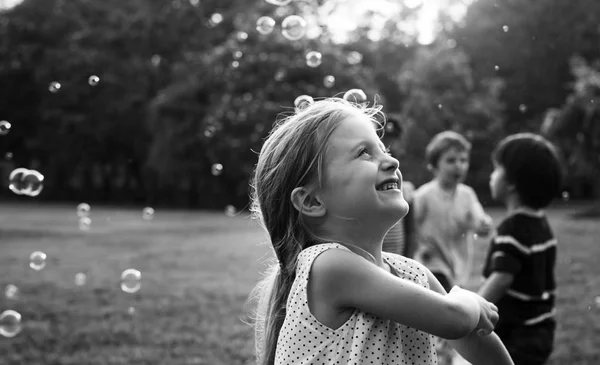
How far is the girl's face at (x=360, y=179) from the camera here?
5.30 feet

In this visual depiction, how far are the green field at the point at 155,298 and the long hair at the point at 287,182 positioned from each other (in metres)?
0.42

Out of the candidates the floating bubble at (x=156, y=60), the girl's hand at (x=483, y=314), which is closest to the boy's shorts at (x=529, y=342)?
the girl's hand at (x=483, y=314)

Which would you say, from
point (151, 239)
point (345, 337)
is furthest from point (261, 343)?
point (151, 239)

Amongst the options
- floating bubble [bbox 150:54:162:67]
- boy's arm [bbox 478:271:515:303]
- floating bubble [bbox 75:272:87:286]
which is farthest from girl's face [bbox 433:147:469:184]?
floating bubble [bbox 150:54:162:67]

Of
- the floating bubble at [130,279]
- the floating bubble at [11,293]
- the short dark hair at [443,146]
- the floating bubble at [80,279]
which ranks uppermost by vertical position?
the short dark hair at [443,146]

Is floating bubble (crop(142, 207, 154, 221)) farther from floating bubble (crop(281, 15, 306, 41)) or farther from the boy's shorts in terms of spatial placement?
the boy's shorts

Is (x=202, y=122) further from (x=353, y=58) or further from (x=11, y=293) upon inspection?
(x=11, y=293)

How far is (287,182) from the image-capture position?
1.75 metres

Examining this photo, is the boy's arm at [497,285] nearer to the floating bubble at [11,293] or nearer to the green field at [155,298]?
the green field at [155,298]

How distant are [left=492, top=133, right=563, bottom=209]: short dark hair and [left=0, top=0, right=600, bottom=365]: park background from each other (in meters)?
2.37

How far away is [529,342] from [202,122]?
85.0 feet

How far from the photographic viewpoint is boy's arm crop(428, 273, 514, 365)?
5.62 feet

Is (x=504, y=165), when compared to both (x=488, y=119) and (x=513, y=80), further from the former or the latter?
(x=513, y=80)

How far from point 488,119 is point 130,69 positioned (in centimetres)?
1533
